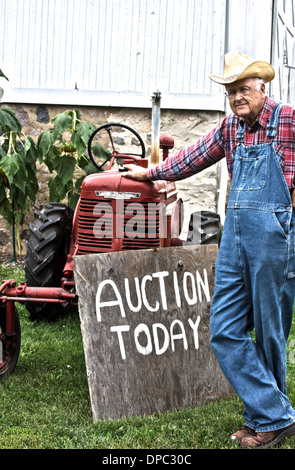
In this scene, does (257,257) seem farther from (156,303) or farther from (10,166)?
(10,166)

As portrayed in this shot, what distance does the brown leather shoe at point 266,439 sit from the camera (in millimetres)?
2932

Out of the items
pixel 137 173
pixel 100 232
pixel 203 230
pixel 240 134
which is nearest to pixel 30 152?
pixel 203 230

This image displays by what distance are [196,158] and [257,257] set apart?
2.29ft

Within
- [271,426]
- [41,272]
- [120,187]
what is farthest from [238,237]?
[41,272]

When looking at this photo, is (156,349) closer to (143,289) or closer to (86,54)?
(143,289)

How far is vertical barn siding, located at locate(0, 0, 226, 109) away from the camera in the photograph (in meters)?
7.05

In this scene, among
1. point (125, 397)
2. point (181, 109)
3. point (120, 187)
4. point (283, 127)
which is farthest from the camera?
point (181, 109)

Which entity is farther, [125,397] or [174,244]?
[174,244]

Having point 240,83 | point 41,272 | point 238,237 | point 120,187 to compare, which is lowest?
point 41,272

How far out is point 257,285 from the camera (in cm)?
287

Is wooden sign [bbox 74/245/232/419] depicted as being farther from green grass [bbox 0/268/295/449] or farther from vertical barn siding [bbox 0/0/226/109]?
vertical barn siding [bbox 0/0/226/109]

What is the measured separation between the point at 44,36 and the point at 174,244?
3.60 meters

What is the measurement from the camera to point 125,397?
3.39 metres

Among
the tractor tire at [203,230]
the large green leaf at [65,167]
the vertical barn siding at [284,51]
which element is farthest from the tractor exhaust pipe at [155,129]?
the vertical barn siding at [284,51]
